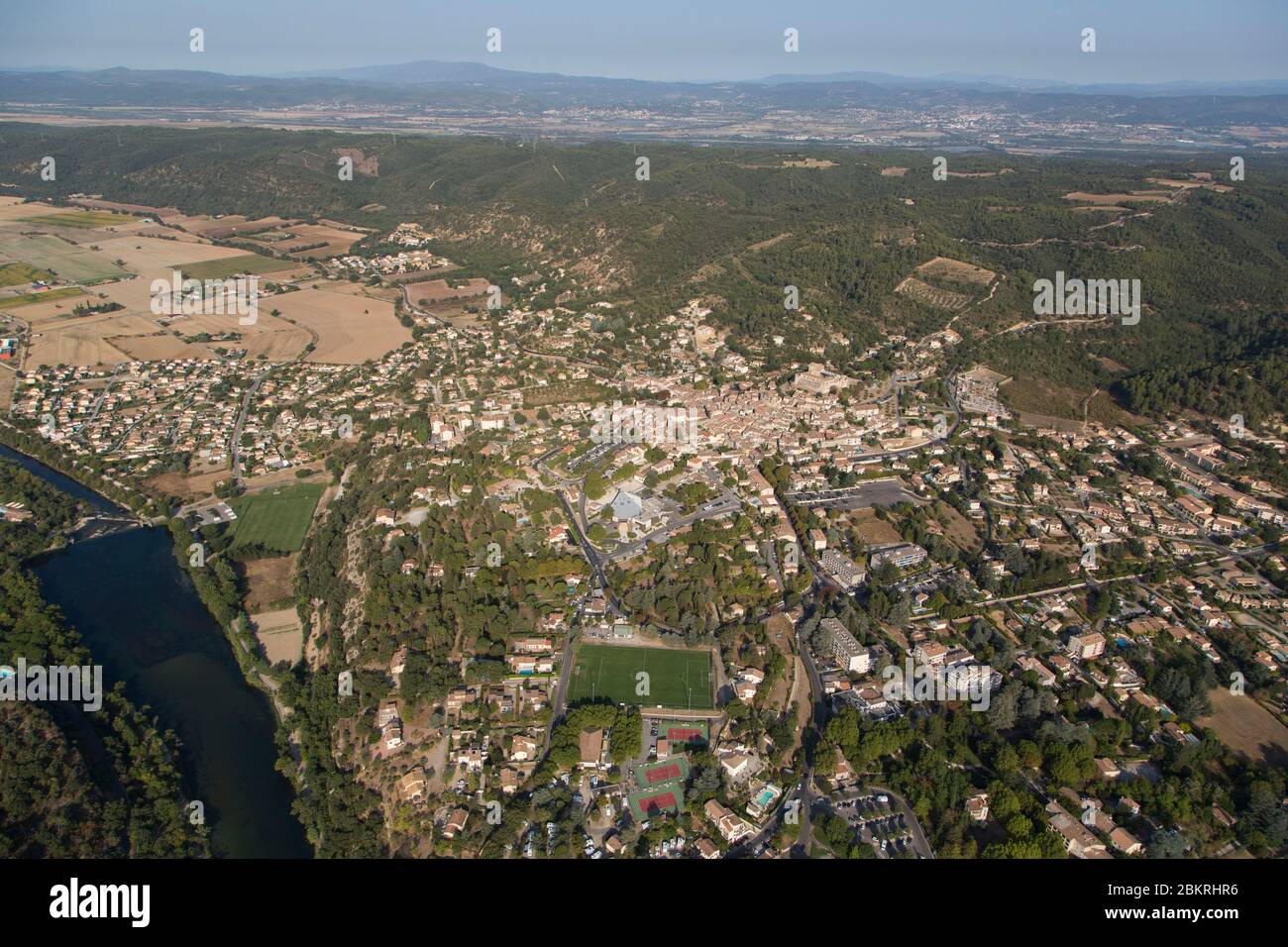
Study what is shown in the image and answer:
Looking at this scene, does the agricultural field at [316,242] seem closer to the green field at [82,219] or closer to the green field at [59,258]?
the green field at [59,258]

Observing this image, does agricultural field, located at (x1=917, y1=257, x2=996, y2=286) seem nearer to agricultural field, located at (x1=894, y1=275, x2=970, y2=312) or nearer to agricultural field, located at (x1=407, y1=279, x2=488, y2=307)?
agricultural field, located at (x1=894, y1=275, x2=970, y2=312)

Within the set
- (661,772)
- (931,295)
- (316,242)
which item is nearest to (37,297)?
(316,242)

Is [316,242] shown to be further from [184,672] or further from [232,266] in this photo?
[184,672]

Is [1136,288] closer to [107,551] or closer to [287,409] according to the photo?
[287,409]

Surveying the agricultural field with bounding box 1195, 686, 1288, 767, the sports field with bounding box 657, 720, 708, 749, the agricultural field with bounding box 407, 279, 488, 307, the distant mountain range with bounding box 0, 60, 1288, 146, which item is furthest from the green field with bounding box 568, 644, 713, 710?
the distant mountain range with bounding box 0, 60, 1288, 146

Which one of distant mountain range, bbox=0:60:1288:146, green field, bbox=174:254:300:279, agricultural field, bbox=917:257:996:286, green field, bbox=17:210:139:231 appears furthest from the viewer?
distant mountain range, bbox=0:60:1288:146
